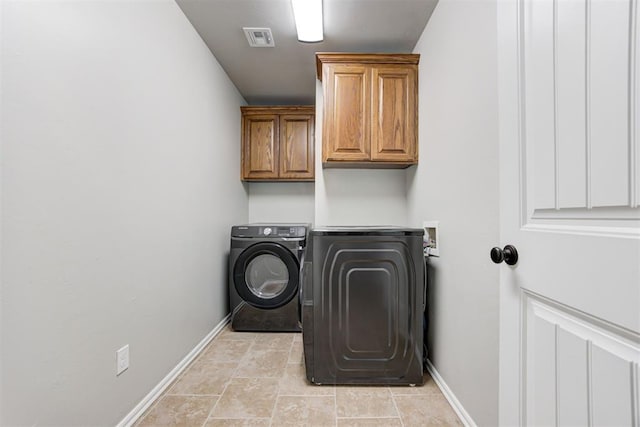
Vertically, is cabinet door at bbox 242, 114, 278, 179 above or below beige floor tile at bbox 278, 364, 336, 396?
above

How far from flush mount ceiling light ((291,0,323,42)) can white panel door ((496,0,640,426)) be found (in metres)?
1.31

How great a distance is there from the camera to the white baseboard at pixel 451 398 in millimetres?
1441

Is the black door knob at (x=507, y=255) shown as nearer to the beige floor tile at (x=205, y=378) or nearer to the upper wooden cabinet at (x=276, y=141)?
the beige floor tile at (x=205, y=378)

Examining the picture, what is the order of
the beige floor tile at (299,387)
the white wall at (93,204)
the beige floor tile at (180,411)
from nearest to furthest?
the white wall at (93,204), the beige floor tile at (180,411), the beige floor tile at (299,387)

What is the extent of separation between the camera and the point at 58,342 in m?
1.08

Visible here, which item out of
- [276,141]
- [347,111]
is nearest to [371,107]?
[347,111]

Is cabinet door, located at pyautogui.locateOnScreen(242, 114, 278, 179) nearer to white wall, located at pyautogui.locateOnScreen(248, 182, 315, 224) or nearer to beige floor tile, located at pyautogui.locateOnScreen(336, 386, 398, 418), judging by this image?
white wall, located at pyautogui.locateOnScreen(248, 182, 315, 224)

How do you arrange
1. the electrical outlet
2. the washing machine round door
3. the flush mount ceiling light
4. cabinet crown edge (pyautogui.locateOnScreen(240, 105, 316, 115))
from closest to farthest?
1. the electrical outlet
2. the flush mount ceiling light
3. the washing machine round door
4. cabinet crown edge (pyautogui.locateOnScreen(240, 105, 316, 115))

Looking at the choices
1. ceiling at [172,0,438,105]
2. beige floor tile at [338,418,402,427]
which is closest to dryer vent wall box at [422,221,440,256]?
beige floor tile at [338,418,402,427]

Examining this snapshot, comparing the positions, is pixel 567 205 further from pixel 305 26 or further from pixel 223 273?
pixel 223 273

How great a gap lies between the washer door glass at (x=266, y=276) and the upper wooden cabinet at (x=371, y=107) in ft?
3.72

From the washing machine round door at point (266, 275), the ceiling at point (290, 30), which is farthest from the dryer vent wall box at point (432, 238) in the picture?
the ceiling at point (290, 30)

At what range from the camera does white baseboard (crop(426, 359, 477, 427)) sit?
1.44 metres

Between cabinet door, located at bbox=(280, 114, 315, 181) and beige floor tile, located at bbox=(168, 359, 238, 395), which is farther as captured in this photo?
cabinet door, located at bbox=(280, 114, 315, 181)
